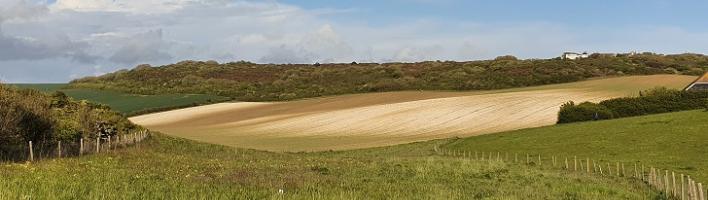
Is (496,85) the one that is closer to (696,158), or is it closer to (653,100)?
(653,100)

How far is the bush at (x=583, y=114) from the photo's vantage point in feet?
284

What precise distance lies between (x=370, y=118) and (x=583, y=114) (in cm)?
3431

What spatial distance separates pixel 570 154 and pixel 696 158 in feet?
33.8

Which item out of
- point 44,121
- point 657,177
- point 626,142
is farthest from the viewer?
point 626,142

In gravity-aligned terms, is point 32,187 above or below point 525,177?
above


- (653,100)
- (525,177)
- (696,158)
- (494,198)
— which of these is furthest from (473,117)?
(494,198)

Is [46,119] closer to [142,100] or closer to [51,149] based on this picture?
[51,149]

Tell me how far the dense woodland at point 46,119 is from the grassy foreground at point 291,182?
15.0 ft

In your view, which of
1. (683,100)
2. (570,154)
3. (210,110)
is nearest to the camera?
(570,154)

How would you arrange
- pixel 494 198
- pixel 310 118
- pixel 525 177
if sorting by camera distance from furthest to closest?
pixel 310 118, pixel 525 177, pixel 494 198

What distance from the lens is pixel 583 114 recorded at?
87438 mm

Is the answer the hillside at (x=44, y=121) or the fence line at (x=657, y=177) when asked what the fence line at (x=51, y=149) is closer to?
the hillside at (x=44, y=121)

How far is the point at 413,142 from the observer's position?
79.9m

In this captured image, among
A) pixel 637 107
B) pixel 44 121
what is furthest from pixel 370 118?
pixel 44 121
